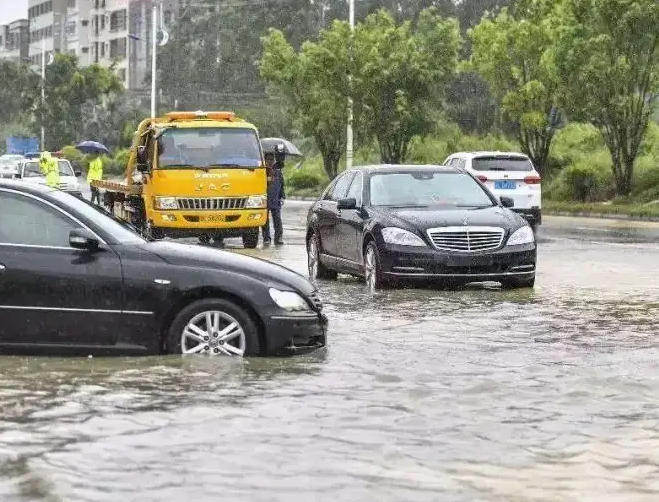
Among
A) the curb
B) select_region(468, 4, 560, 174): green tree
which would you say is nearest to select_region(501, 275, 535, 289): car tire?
the curb

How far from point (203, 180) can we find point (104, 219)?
50.2 ft

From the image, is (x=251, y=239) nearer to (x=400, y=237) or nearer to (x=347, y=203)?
(x=347, y=203)

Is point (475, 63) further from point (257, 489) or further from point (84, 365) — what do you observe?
point (257, 489)

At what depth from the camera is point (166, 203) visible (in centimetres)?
2712

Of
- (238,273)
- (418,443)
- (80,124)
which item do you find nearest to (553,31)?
(238,273)

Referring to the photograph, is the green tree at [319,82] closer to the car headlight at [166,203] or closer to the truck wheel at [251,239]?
the truck wheel at [251,239]

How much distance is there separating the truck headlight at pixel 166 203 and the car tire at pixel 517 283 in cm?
985

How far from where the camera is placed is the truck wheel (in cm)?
2808

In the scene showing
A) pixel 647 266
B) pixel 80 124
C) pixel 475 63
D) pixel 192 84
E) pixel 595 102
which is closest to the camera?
pixel 647 266

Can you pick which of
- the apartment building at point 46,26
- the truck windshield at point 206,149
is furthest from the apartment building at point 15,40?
the truck windshield at point 206,149

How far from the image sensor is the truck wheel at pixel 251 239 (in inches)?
1105

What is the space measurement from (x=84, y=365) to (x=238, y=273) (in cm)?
125

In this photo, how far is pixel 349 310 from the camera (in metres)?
15.8

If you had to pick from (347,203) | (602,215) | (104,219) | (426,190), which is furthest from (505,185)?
(104,219)
